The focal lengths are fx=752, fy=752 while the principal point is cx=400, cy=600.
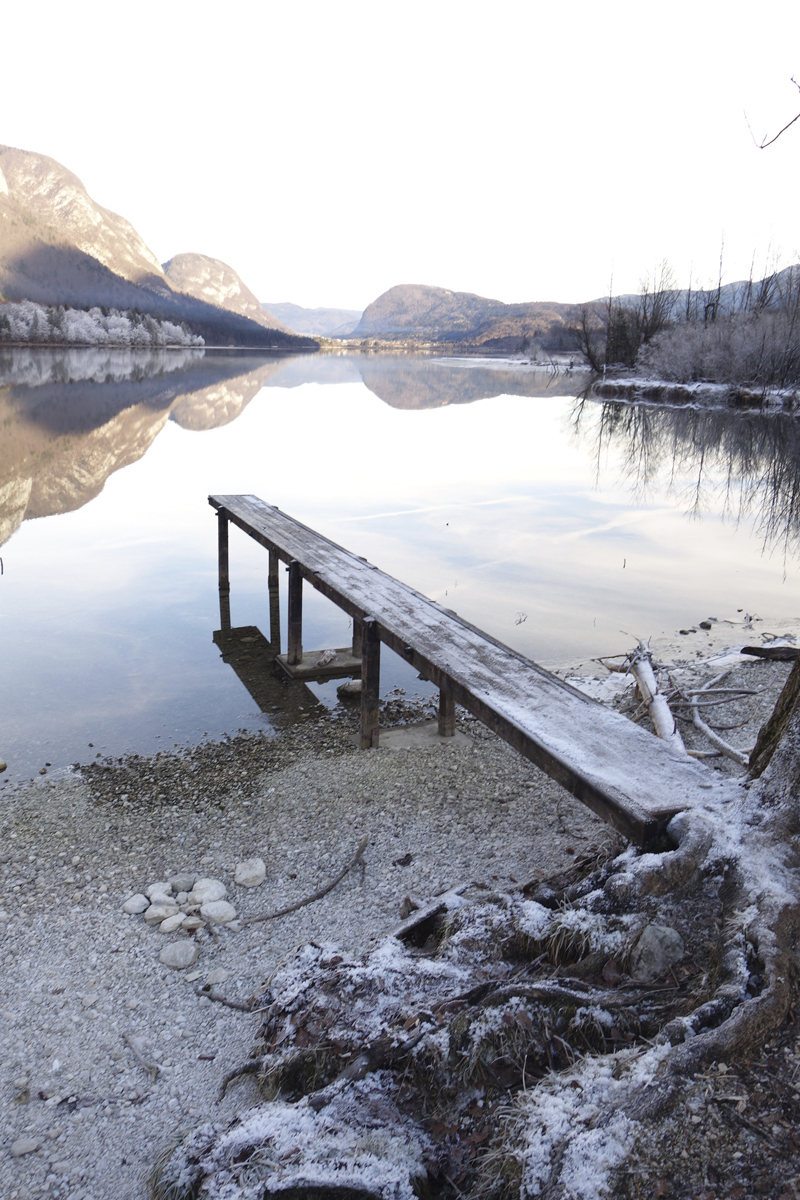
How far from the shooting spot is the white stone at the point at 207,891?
4.40 meters

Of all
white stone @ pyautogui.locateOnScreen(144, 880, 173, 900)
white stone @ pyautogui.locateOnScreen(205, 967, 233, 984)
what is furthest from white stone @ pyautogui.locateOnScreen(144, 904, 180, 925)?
white stone @ pyautogui.locateOnScreen(205, 967, 233, 984)

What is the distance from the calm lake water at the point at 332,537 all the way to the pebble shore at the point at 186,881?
108 centimetres

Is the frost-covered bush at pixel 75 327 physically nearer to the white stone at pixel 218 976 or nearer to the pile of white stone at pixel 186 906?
the pile of white stone at pixel 186 906

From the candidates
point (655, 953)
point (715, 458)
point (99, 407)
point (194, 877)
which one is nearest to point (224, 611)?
point (194, 877)

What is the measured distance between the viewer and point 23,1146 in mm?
2852

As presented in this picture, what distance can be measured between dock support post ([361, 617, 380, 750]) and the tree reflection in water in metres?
10.2

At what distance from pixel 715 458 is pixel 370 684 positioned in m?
22.1

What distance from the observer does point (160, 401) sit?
133 ft

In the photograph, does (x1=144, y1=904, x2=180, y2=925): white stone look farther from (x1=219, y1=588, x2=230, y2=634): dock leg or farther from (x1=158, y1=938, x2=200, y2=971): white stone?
(x1=219, y1=588, x2=230, y2=634): dock leg

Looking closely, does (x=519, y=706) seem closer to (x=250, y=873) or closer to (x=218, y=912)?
(x=250, y=873)

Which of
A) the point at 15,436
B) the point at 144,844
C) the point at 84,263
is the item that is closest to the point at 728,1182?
the point at 144,844

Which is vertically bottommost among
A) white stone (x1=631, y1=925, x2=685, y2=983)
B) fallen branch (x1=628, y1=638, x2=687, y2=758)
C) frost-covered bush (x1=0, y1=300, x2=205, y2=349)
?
fallen branch (x1=628, y1=638, x2=687, y2=758)

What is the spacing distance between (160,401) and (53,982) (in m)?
40.6

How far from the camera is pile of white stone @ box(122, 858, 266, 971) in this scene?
3.96m
